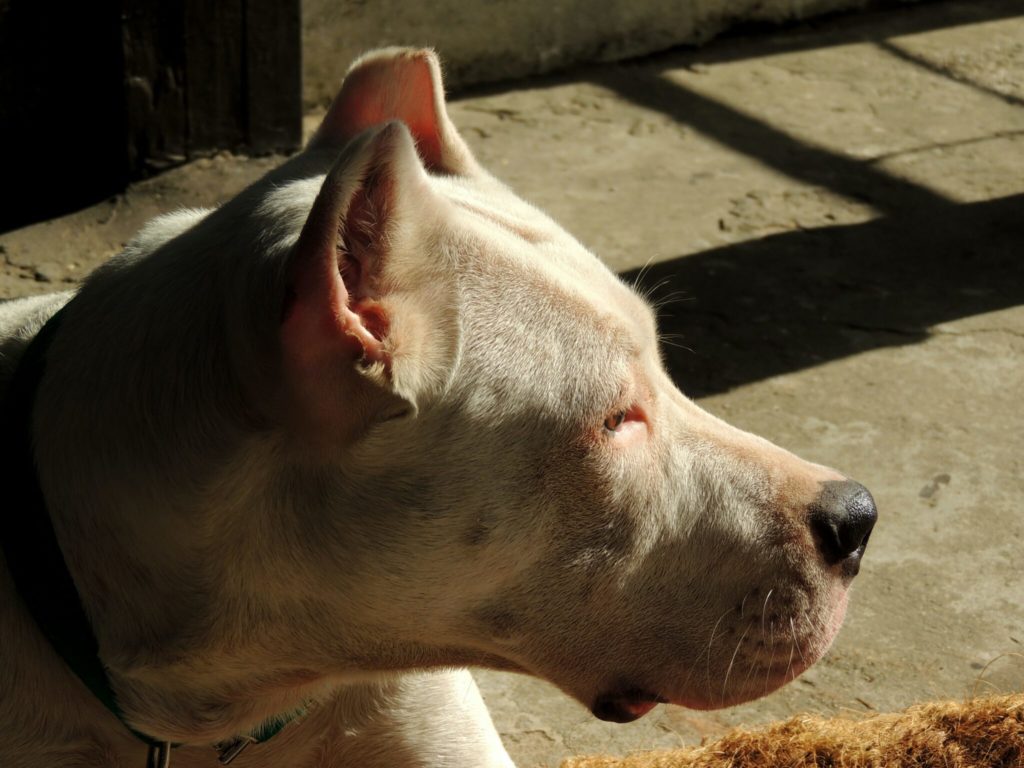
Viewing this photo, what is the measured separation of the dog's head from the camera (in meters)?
1.93

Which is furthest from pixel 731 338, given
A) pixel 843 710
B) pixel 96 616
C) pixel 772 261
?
pixel 96 616

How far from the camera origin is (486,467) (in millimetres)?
2070

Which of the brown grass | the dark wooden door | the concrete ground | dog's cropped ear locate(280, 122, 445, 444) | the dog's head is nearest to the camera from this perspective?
dog's cropped ear locate(280, 122, 445, 444)

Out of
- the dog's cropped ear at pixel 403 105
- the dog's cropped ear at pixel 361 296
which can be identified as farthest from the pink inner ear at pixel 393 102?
the dog's cropped ear at pixel 361 296

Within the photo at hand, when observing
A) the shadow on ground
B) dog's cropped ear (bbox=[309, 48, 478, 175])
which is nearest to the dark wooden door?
the shadow on ground

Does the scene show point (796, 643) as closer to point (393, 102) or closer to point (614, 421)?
point (614, 421)

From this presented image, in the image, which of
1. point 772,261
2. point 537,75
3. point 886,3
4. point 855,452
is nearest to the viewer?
point 855,452

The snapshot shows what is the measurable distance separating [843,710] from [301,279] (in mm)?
1888

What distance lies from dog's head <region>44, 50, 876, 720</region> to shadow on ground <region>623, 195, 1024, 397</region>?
7.00 ft

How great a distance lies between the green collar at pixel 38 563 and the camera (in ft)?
7.07

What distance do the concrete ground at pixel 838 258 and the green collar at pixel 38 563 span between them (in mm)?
1167

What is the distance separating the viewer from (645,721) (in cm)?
318

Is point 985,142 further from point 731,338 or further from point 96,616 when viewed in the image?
point 96,616

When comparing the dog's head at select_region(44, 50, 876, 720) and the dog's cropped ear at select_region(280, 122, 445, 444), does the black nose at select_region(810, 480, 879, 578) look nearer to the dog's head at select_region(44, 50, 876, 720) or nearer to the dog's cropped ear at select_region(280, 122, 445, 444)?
the dog's head at select_region(44, 50, 876, 720)
